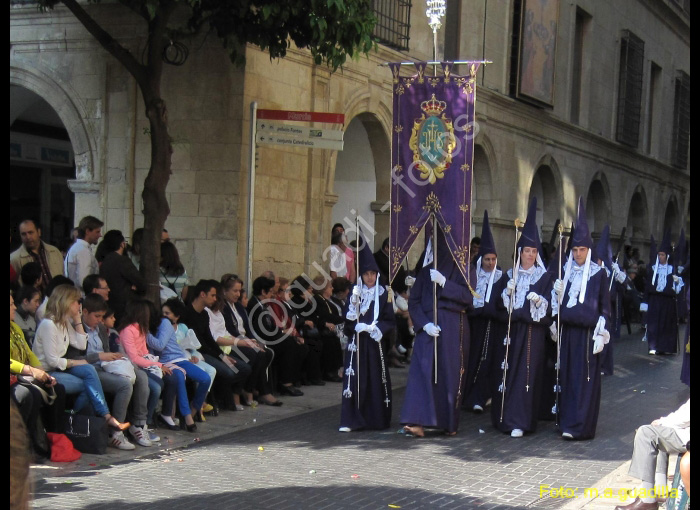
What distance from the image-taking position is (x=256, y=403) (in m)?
11.2

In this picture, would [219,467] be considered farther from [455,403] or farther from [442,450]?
[455,403]

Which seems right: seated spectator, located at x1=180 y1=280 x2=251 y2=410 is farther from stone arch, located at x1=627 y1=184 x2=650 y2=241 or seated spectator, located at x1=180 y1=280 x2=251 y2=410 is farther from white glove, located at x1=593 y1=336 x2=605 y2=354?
stone arch, located at x1=627 y1=184 x2=650 y2=241

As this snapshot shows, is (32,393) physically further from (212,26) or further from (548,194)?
(548,194)

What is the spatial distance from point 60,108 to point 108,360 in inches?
260

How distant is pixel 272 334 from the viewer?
12.0m

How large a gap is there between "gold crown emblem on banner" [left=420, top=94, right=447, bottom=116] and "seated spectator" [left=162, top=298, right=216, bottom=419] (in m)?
3.10

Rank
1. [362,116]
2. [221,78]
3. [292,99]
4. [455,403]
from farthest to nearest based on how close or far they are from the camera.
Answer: [362,116] < [292,99] < [221,78] < [455,403]

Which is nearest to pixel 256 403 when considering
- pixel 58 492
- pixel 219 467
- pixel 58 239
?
pixel 219 467

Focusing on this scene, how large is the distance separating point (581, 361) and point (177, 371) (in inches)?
154

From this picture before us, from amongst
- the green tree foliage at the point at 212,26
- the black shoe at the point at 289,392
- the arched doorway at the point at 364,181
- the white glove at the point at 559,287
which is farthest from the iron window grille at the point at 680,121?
the white glove at the point at 559,287

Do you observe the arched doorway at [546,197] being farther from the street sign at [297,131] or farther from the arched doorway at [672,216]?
the street sign at [297,131]

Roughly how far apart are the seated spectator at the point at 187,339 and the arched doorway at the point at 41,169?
255 inches

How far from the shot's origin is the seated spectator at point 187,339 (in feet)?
33.1

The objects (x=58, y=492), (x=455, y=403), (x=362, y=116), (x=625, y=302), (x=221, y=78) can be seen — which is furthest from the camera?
(x=625, y=302)
